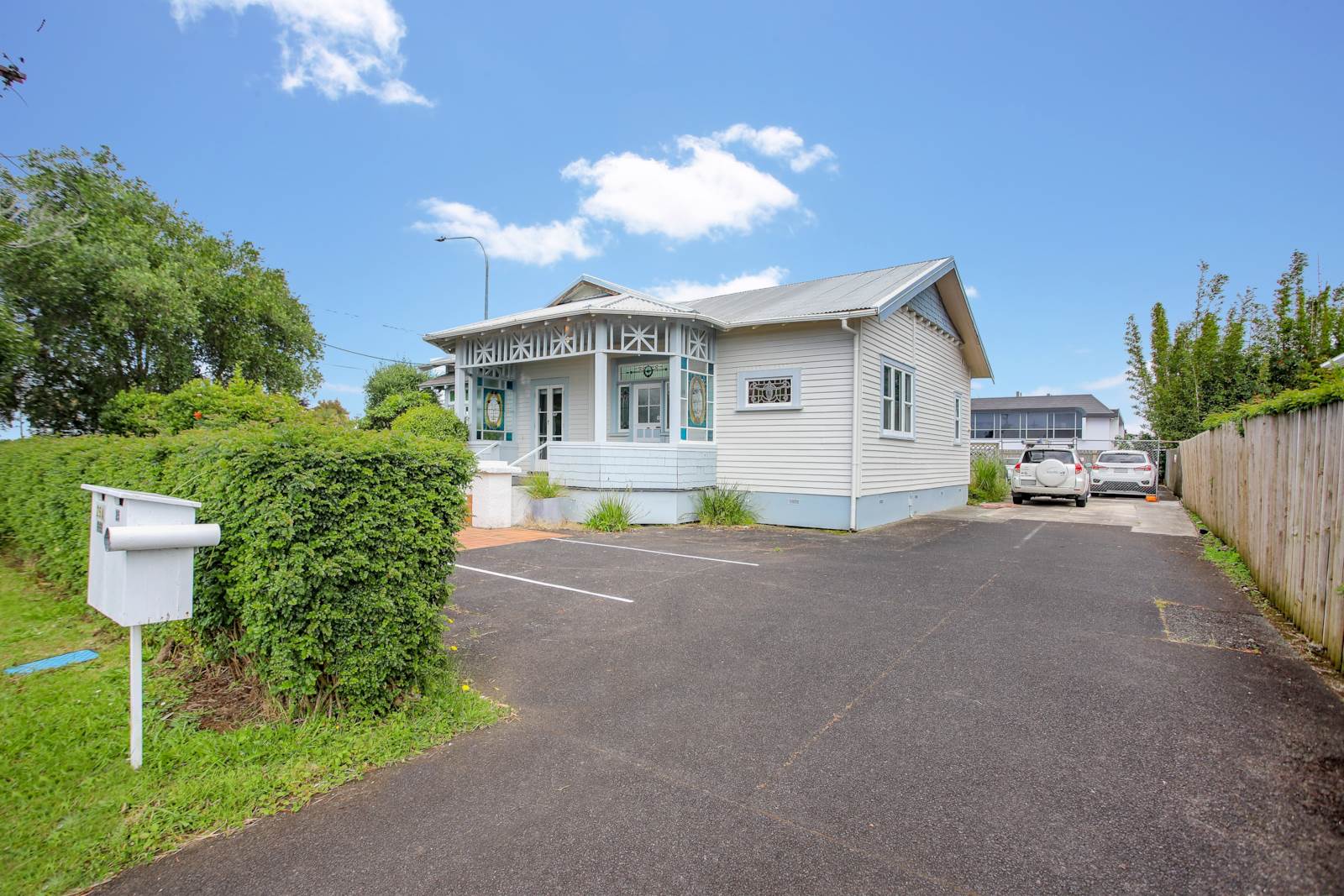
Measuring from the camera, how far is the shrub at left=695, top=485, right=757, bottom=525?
42.5 feet

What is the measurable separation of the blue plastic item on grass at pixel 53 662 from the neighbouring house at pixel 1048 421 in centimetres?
4738

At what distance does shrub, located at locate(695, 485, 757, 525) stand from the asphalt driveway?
6495 millimetres

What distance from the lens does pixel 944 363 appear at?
17.3 meters

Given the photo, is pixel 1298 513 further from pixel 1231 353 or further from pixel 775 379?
pixel 1231 353

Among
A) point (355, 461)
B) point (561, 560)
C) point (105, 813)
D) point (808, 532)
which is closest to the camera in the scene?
point (105, 813)

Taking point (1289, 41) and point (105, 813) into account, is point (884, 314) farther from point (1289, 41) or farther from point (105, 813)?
point (105, 813)

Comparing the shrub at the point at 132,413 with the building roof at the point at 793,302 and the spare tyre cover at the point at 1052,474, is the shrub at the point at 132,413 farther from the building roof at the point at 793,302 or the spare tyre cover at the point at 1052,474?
the spare tyre cover at the point at 1052,474

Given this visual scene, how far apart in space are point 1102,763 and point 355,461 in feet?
14.3

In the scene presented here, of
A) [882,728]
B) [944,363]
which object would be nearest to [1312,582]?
[882,728]

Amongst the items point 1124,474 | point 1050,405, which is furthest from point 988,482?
point 1050,405

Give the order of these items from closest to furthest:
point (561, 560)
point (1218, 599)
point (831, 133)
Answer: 1. point (1218, 599)
2. point (561, 560)
3. point (831, 133)

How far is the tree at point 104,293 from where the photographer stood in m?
12.1

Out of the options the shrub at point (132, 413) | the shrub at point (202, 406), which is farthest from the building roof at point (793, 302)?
the shrub at point (132, 413)

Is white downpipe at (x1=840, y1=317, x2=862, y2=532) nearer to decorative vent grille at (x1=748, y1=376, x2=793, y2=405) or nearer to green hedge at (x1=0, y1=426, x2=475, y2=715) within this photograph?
decorative vent grille at (x1=748, y1=376, x2=793, y2=405)
